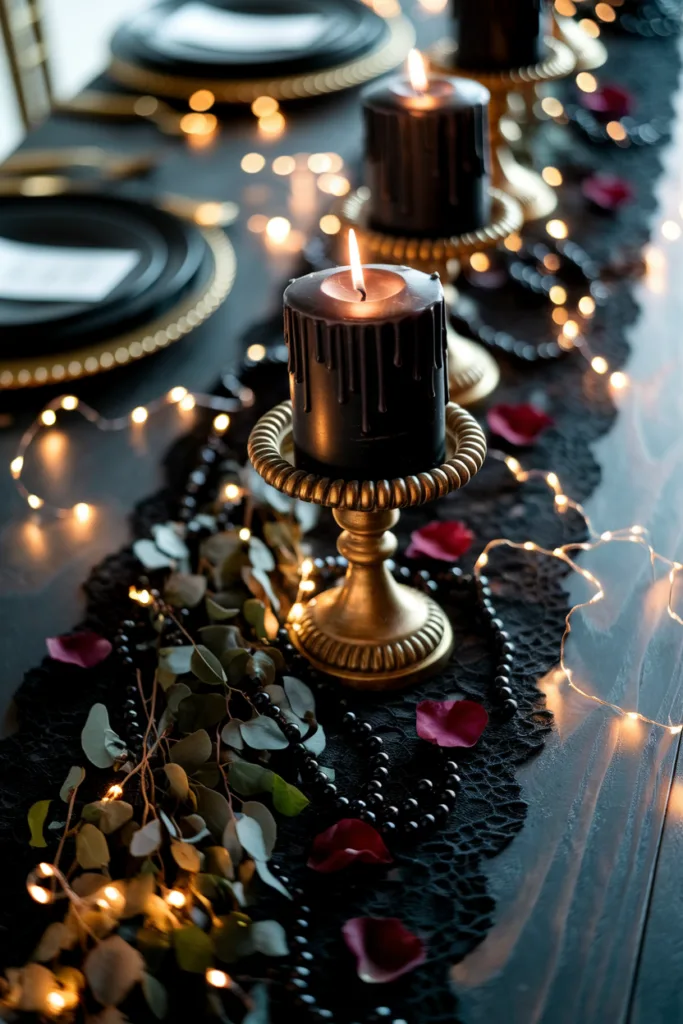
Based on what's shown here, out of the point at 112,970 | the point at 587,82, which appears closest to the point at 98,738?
the point at 112,970

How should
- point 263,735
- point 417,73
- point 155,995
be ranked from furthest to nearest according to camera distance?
1. point 417,73
2. point 263,735
3. point 155,995

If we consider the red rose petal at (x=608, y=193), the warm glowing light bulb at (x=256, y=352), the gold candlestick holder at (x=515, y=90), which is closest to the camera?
the warm glowing light bulb at (x=256, y=352)

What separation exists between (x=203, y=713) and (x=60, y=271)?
0.54 meters

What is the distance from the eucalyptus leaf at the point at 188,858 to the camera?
51 centimetres

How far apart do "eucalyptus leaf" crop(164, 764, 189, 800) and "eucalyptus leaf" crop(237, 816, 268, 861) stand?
0.11 ft

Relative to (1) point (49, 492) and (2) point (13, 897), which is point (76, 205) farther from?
(2) point (13, 897)

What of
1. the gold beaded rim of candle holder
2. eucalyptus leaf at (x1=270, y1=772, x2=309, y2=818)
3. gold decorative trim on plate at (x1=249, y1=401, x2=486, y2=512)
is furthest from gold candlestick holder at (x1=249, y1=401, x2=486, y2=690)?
the gold beaded rim of candle holder

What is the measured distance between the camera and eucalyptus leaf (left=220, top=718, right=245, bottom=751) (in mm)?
580

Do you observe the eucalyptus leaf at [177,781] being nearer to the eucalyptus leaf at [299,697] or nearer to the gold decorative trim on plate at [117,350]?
the eucalyptus leaf at [299,697]

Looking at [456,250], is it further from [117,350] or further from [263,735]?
[263,735]

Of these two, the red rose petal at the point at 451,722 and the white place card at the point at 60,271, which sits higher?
the white place card at the point at 60,271

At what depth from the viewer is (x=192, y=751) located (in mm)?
569

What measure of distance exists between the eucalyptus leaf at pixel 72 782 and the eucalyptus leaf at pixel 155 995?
112 millimetres

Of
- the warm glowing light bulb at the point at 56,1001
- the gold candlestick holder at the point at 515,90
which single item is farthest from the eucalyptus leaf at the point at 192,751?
the gold candlestick holder at the point at 515,90
